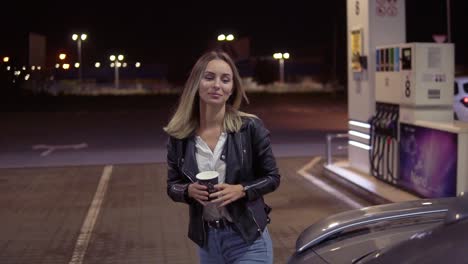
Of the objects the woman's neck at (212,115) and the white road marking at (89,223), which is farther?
the white road marking at (89,223)

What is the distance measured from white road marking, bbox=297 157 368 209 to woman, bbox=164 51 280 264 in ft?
20.1

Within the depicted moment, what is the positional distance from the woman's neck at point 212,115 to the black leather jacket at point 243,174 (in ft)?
0.39

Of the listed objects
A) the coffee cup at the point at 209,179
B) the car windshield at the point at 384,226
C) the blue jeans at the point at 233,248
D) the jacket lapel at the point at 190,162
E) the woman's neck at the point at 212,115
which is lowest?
the blue jeans at the point at 233,248

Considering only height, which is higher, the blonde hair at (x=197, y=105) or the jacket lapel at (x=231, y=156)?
the blonde hair at (x=197, y=105)

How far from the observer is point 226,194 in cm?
327

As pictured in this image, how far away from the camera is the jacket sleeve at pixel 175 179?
350 cm

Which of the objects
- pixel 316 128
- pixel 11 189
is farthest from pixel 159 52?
pixel 11 189

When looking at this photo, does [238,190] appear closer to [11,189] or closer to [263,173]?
[263,173]

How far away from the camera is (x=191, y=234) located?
3545mm

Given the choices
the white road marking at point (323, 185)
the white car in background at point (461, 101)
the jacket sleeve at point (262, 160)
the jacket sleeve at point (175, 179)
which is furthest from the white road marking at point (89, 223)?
the white car in background at point (461, 101)

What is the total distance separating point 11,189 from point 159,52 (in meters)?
89.7

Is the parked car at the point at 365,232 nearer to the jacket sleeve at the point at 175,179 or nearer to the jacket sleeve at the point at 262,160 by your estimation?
the jacket sleeve at the point at 262,160

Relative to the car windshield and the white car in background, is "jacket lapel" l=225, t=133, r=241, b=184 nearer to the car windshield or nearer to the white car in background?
the car windshield

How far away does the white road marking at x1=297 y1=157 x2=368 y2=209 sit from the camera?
9769mm
